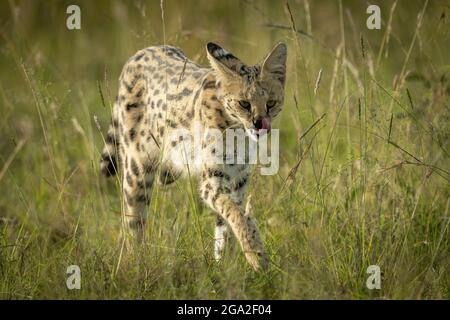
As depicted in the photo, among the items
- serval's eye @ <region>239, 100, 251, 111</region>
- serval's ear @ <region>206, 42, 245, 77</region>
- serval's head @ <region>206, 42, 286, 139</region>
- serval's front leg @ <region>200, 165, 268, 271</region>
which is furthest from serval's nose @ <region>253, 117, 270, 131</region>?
serval's front leg @ <region>200, 165, 268, 271</region>

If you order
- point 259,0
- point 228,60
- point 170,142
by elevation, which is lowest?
point 170,142

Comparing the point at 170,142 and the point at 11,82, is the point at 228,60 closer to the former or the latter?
the point at 170,142

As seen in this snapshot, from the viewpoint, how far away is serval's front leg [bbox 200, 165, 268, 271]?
434 cm

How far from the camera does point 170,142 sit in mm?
5324

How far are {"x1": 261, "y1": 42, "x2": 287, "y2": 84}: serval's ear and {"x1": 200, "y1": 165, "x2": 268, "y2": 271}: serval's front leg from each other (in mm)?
613

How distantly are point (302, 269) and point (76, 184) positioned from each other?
3122 mm

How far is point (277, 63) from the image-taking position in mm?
4930

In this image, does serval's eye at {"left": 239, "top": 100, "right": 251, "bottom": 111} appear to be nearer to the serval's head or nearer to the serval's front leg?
the serval's head

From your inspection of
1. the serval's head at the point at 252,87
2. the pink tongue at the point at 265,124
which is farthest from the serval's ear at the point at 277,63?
the pink tongue at the point at 265,124

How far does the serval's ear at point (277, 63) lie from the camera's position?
4.83 m

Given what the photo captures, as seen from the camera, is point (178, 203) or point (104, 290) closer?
point (104, 290)

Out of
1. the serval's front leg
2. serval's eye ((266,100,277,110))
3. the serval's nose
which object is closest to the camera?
the serval's front leg
